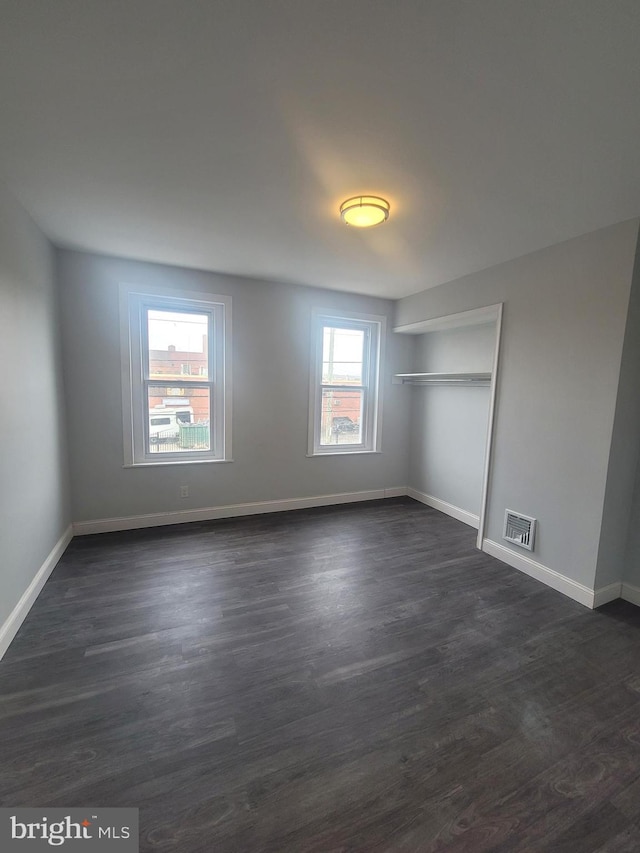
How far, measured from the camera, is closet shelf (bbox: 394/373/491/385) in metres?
3.54

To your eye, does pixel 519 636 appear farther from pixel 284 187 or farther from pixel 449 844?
pixel 284 187

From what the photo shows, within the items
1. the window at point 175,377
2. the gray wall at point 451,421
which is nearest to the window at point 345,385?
the gray wall at point 451,421

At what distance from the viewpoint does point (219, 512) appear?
3.84 metres

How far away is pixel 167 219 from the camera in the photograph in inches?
94.7

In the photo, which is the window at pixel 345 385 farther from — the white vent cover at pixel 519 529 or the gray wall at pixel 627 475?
the gray wall at pixel 627 475

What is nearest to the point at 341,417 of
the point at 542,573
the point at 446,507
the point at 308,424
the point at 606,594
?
the point at 308,424

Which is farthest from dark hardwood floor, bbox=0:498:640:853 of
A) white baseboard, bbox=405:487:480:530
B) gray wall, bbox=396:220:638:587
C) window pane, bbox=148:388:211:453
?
window pane, bbox=148:388:211:453

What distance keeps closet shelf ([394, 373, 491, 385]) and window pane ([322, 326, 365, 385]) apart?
0.55 meters

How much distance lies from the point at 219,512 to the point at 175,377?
1.50m

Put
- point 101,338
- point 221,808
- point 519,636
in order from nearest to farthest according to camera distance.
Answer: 1. point 221,808
2. point 519,636
3. point 101,338

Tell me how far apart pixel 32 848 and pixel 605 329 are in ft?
11.8

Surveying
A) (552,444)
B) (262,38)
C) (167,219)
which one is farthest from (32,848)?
(552,444)

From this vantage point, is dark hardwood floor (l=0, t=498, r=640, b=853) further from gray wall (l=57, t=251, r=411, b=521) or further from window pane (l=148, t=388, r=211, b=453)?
window pane (l=148, t=388, r=211, b=453)
